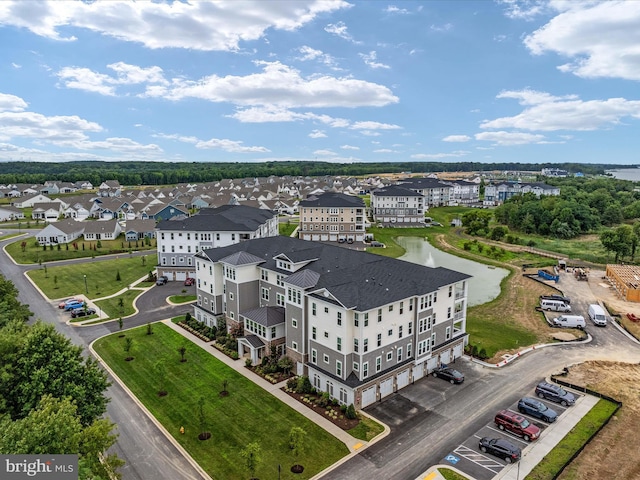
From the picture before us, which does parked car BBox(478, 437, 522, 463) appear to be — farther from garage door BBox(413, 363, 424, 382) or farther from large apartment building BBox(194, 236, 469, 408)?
garage door BBox(413, 363, 424, 382)

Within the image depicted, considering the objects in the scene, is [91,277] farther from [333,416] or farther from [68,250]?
[333,416]

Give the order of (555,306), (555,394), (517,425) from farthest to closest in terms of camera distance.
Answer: (555,306), (555,394), (517,425)

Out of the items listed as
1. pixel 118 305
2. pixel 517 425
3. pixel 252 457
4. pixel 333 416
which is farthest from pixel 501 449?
pixel 118 305

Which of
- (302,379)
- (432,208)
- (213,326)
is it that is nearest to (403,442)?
(302,379)

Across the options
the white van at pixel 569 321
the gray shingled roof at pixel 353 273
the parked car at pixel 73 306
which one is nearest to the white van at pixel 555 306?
the white van at pixel 569 321

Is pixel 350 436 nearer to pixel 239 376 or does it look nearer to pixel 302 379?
pixel 302 379

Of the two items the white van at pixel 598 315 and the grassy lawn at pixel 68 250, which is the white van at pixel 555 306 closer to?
the white van at pixel 598 315

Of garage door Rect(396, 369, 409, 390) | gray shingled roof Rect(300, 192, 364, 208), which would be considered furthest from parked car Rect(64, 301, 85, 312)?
gray shingled roof Rect(300, 192, 364, 208)
